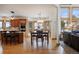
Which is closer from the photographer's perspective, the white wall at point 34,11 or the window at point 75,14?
the white wall at point 34,11

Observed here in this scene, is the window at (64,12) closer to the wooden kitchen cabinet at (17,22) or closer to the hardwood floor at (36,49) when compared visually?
the hardwood floor at (36,49)

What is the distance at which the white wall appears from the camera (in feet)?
12.1

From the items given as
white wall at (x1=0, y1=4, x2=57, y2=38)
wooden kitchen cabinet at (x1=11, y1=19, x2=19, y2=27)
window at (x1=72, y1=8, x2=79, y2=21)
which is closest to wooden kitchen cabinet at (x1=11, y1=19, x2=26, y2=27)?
wooden kitchen cabinet at (x1=11, y1=19, x2=19, y2=27)

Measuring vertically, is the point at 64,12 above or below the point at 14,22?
above

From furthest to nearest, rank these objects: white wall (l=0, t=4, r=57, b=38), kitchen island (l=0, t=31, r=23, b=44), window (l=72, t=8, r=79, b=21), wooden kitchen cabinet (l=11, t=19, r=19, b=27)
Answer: kitchen island (l=0, t=31, r=23, b=44) → wooden kitchen cabinet (l=11, t=19, r=19, b=27) → window (l=72, t=8, r=79, b=21) → white wall (l=0, t=4, r=57, b=38)

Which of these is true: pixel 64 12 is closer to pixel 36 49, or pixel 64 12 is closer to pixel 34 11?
pixel 34 11

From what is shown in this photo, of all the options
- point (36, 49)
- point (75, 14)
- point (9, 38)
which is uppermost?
point (75, 14)

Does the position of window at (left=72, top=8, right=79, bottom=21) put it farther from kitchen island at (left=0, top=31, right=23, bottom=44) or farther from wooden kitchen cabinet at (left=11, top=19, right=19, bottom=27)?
kitchen island at (left=0, top=31, right=23, bottom=44)

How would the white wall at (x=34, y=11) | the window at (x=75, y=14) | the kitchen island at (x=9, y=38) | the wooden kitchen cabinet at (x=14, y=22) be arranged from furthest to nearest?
the kitchen island at (x=9, y=38)
the wooden kitchen cabinet at (x=14, y=22)
the window at (x=75, y=14)
the white wall at (x=34, y=11)

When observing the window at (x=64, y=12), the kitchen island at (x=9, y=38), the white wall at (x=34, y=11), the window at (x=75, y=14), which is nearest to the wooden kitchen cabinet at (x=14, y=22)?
the white wall at (x=34, y=11)

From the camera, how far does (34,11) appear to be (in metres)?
3.99

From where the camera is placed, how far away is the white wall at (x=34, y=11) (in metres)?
3.68

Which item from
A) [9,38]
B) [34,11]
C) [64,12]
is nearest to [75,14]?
[64,12]
